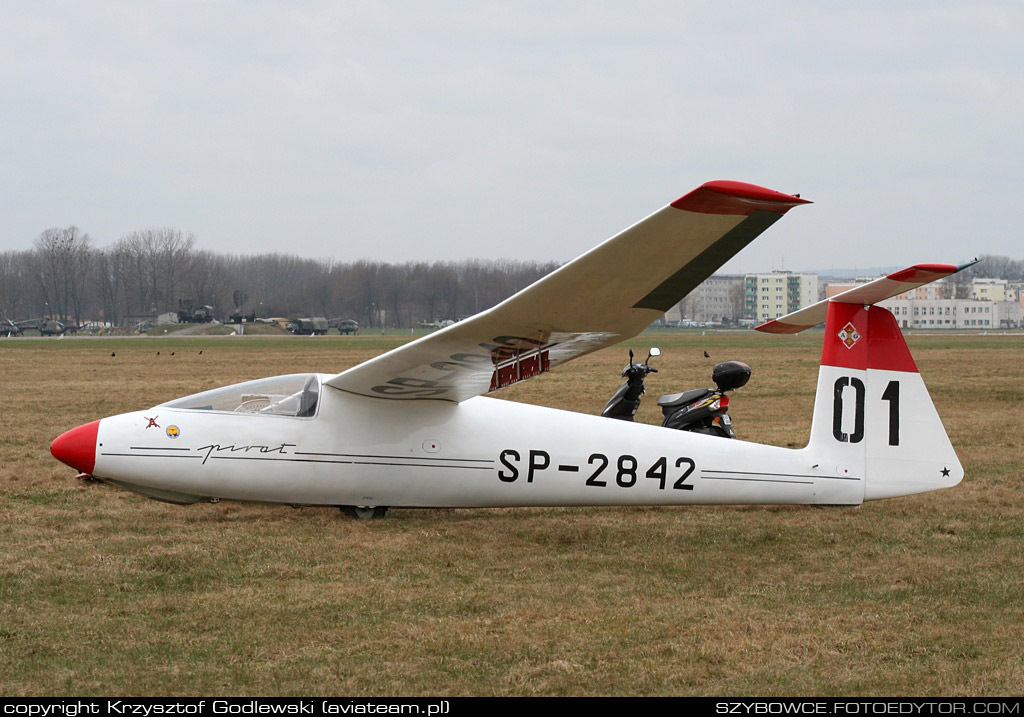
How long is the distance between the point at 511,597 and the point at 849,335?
3.55 metres

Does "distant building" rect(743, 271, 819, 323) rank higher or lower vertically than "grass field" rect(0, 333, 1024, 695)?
higher

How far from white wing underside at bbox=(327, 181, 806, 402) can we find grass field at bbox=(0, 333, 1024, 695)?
132cm

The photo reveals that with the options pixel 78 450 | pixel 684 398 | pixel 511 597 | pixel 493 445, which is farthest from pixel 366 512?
pixel 684 398

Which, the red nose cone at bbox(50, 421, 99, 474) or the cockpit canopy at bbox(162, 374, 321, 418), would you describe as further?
the cockpit canopy at bbox(162, 374, 321, 418)

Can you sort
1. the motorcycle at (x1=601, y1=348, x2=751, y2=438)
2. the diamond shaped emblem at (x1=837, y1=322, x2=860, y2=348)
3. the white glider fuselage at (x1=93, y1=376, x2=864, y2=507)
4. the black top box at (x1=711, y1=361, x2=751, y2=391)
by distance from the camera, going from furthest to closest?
the black top box at (x1=711, y1=361, x2=751, y2=391) → the motorcycle at (x1=601, y1=348, x2=751, y2=438) → the white glider fuselage at (x1=93, y1=376, x2=864, y2=507) → the diamond shaped emblem at (x1=837, y1=322, x2=860, y2=348)

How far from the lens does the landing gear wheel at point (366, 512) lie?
8.59m

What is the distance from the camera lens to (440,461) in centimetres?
834

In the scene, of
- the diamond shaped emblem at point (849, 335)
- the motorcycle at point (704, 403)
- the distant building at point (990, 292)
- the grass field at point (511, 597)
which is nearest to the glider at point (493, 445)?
the diamond shaped emblem at point (849, 335)

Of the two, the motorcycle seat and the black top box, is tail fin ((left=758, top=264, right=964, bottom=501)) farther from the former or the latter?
the motorcycle seat

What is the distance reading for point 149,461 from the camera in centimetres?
802

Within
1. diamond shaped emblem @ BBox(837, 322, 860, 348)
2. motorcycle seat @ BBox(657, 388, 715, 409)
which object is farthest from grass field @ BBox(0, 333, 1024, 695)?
diamond shaped emblem @ BBox(837, 322, 860, 348)

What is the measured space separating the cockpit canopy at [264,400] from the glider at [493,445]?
13 millimetres

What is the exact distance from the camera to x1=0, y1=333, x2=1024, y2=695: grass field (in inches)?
193
